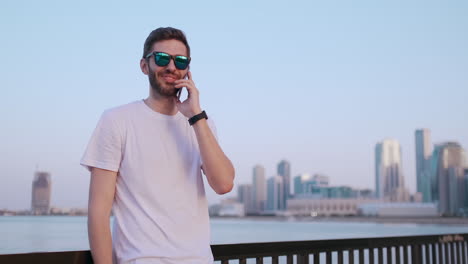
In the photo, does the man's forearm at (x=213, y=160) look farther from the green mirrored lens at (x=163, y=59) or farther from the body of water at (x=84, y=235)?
the body of water at (x=84, y=235)

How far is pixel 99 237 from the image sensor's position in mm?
1317

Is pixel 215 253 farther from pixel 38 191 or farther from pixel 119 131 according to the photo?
pixel 38 191

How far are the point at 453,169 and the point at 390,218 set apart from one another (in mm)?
26689

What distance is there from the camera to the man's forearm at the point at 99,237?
1.31 meters

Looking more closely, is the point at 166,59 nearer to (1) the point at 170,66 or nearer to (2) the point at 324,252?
(1) the point at 170,66

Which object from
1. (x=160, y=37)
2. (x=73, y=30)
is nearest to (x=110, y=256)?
(x=160, y=37)

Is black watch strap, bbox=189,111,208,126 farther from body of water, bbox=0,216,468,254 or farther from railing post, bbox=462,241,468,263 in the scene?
body of water, bbox=0,216,468,254

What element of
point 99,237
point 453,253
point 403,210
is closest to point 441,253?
point 453,253

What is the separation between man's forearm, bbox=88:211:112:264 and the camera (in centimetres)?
131

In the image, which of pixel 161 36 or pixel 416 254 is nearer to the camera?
pixel 161 36

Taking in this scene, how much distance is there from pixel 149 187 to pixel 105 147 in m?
0.16

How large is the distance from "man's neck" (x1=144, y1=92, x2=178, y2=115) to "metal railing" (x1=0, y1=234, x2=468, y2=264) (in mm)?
514

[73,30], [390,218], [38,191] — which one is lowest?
[390,218]

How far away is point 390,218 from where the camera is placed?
9200cm
